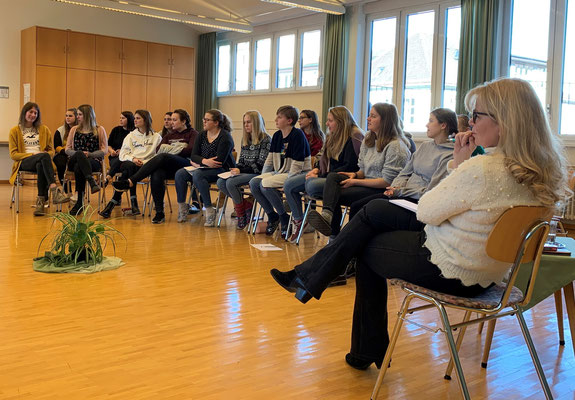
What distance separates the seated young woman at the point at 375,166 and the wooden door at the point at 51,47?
25.1ft

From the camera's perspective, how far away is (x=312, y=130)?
6141 mm

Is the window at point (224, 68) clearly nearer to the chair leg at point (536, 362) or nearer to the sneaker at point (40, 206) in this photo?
the sneaker at point (40, 206)

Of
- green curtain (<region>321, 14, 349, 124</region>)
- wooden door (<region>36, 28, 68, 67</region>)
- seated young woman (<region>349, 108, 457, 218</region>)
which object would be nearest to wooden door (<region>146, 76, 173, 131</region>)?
wooden door (<region>36, 28, 68, 67</region>)

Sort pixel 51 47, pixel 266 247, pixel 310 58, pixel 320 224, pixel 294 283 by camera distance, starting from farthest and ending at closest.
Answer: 1. pixel 310 58
2. pixel 51 47
3. pixel 266 247
4. pixel 320 224
5. pixel 294 283

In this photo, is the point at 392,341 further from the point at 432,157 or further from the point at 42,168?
the point at 42,168

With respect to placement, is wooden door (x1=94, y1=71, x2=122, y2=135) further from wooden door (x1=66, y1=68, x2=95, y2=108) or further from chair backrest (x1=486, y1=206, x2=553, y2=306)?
chair backrest (x1=486, y1=206, x2=553, y2=306)

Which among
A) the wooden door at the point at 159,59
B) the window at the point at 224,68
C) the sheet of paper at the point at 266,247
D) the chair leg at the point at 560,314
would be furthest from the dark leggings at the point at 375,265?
the window at the point at 224,68

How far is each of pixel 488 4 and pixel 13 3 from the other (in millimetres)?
7845

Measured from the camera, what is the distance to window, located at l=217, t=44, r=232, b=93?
42.0ft

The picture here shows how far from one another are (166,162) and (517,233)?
520 cm

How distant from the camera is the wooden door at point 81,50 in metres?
11.0

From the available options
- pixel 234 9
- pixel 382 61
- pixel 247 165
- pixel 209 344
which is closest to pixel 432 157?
pixel 209 344

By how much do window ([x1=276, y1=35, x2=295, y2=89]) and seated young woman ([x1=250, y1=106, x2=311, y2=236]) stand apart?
5657mm

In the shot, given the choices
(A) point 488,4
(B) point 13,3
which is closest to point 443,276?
(A) point 488,4
